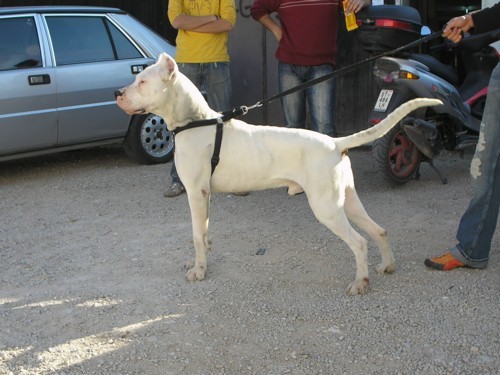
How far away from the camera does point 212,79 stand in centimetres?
701

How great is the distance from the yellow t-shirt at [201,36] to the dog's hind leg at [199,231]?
251 cm

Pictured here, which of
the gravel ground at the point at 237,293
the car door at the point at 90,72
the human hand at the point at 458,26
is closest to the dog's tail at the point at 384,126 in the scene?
the human hand at the point at 458,26

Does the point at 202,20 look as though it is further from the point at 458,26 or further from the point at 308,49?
the point at 458,26

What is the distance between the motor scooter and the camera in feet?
21.8

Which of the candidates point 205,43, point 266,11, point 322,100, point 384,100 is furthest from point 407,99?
point 205,43

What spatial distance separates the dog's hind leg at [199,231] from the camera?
15.5 ft

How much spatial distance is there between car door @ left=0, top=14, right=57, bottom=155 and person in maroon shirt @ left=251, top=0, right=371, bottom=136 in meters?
2.41

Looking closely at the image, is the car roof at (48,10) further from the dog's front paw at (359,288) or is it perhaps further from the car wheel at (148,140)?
the dog's front paw at (359,288)

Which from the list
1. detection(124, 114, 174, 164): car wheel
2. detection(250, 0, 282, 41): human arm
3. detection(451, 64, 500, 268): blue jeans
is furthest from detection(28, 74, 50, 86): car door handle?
detection(451, 64, 500, 268): blue jeans

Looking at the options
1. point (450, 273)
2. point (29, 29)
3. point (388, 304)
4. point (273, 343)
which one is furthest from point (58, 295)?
point (29, 29)

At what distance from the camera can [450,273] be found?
4871mm

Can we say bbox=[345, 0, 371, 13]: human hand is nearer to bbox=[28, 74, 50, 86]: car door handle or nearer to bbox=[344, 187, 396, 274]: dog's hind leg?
bbox=[344, 187, 396, 274]: dog's hind leg

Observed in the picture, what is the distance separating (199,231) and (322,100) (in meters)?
2.34

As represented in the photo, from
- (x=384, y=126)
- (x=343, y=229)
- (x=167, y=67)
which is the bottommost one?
(x=343, y=229)
